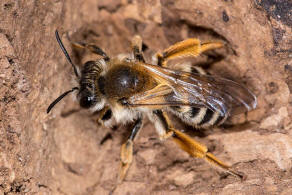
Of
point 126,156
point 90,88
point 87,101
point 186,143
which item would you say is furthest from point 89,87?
point 186,143

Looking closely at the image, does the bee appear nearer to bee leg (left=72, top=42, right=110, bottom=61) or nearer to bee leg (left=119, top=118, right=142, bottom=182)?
bee leg (left=119, top=118, right=142, bottom=182)

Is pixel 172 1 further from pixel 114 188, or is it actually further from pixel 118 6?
pixel 114 188

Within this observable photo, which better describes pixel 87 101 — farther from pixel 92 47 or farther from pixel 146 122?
pixel 146 122

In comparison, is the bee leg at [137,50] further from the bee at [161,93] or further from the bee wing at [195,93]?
the bee wing at [195,93]

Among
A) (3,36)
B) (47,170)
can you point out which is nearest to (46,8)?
(3,36)

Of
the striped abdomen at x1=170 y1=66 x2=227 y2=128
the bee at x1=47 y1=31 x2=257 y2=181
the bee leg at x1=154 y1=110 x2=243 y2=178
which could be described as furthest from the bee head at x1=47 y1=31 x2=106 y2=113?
the striped abdomen at x1=170 y1=66 x2=227 y2=128

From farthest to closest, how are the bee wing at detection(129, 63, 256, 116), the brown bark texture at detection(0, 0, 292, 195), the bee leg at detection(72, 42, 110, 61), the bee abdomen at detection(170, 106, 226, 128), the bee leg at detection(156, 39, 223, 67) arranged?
1. the bee leg at detection(72, 42, 110, 61)
2. the bee leg at detection(156, 39, 223, 67)
3. the bee abdomen at detection(170, 106, 226, 128)
4. the bee wing at detection(129, 63, 256, 116)
5. the brown bark texture at detection(0, 0, 292, 195)

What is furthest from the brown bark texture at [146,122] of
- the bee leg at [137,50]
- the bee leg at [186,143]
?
the bee leg at [137,50]
